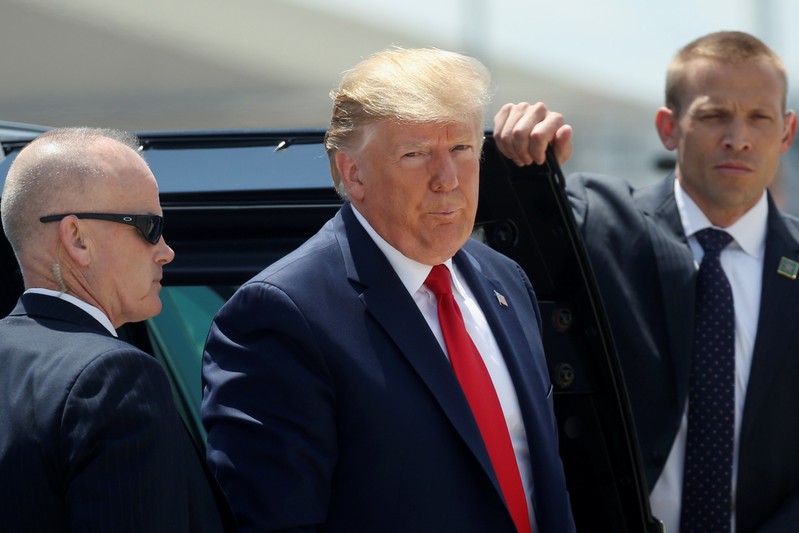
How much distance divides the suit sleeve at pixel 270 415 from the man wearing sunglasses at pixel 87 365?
0.44 ft

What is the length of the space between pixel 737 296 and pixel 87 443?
6.61 ft

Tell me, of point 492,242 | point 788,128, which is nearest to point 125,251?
point 492,242

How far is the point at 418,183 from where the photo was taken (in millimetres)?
2436

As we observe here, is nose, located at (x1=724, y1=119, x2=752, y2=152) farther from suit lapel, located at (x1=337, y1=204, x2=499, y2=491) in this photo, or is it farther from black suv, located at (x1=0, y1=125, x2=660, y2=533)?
suit lapel, located at (x1=337, y1=204, x2=499, y2=491)

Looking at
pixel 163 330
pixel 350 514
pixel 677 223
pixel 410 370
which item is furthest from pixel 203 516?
pixel 677 223

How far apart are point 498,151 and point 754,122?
1.08 metres

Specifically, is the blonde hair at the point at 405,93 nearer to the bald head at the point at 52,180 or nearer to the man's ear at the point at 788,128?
the bald head at the point at 52,180

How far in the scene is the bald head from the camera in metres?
2.04

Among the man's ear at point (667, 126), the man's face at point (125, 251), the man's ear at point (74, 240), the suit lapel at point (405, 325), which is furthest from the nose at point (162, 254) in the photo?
the man's ear at point (667, 126)

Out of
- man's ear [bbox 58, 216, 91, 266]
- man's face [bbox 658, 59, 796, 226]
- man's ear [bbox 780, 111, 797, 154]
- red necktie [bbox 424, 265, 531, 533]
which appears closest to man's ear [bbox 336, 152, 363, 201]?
red necktie [bbox 424, 265, 531, 533]

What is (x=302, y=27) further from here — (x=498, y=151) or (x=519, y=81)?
(x=498, y=151)

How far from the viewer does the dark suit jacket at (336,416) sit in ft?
7.36

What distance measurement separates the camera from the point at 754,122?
3439mm

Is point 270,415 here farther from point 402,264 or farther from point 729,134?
point 729,134
